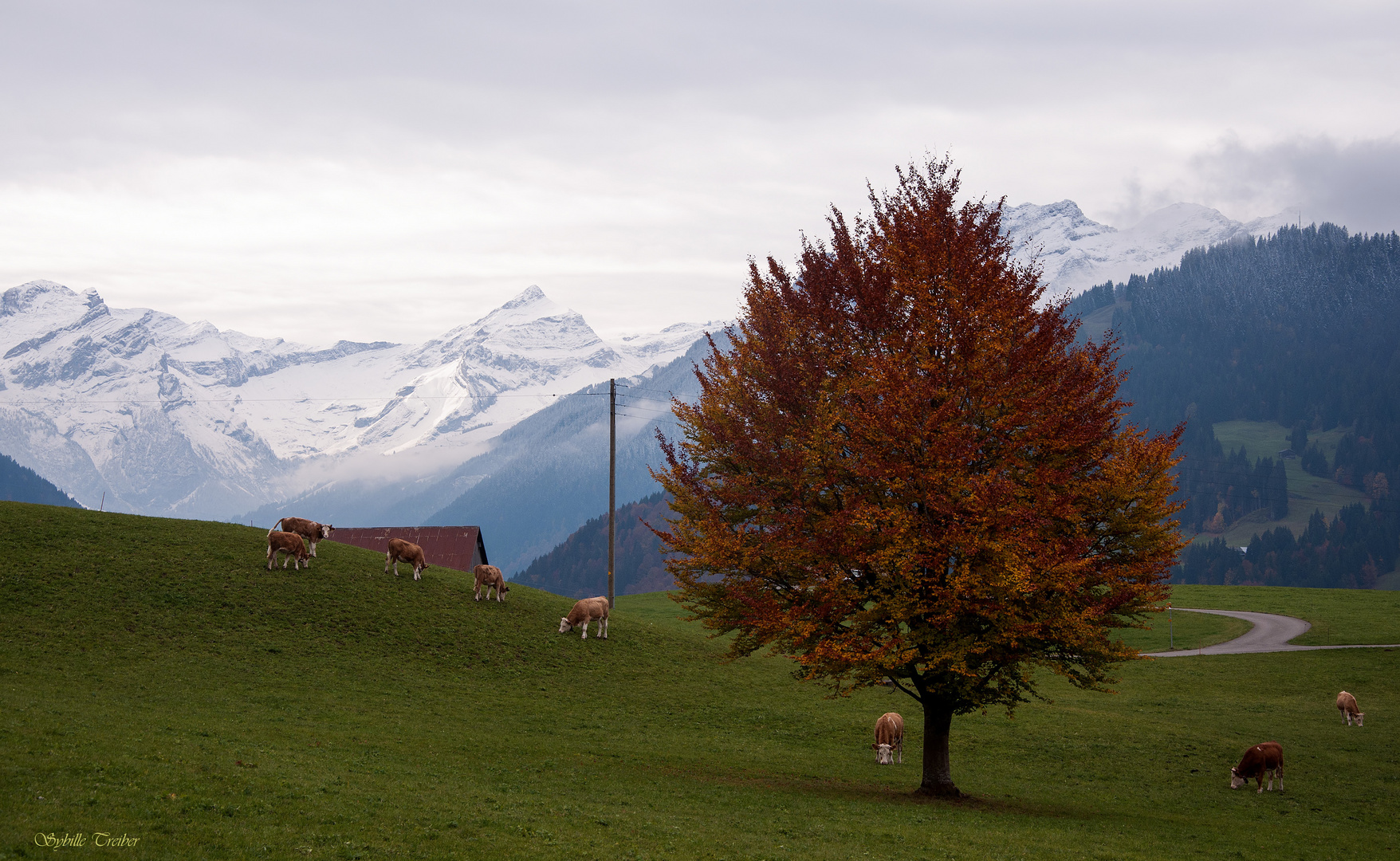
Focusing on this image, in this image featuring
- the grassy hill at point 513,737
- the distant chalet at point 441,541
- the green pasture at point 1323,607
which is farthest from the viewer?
the distant chalet at point 441,541

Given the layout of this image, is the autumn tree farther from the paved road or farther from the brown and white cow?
the paved road

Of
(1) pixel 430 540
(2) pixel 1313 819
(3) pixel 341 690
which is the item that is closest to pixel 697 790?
(3) pixel 341 690

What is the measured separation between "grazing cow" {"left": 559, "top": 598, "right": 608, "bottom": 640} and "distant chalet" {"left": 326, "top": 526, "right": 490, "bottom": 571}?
4072cm

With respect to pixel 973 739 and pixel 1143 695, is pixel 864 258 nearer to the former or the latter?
pixel 973 739

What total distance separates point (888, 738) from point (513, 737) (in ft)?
43.0

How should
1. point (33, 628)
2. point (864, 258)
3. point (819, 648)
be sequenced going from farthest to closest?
point (33, 628)
point (864, 258)
point (819, 648)

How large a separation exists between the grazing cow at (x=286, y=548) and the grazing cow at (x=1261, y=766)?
39263 millimetres

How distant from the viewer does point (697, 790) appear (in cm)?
2706

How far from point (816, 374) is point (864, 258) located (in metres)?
3.66

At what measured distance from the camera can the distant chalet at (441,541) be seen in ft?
294

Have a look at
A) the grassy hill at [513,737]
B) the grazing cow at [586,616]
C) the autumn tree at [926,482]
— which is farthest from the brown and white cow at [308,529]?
the autumn tree at [926,482]

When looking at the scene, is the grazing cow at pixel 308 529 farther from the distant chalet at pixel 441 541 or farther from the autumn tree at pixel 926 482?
the distant chalet at pixel 441 541

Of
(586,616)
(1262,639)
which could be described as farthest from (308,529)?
(1262,639)

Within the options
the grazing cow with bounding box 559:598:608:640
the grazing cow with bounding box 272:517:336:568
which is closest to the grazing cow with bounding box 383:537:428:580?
the grazing cow with bounding box 272:517:336:568
